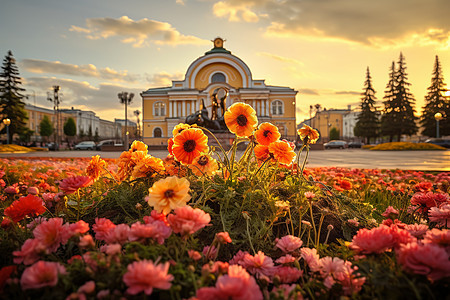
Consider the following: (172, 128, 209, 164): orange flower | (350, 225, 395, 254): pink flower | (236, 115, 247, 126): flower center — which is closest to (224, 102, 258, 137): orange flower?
(236, 115, 247, 126): flower center

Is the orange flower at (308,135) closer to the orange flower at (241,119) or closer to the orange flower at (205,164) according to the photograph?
the orange flower at (241,119)

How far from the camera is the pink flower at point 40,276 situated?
2.58ft

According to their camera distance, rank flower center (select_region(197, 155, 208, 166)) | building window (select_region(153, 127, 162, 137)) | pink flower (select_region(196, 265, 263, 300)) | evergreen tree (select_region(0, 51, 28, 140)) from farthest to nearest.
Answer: building window (select_region(153, 127, 162, 137)) → evergreen tree (select_region(0, 51, 28, 140)) → flower center (select_region(197, 155, 208, 166)) → pink flower (select_region(196, 265, 263, 300))

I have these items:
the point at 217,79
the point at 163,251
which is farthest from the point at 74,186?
the point at 217,79

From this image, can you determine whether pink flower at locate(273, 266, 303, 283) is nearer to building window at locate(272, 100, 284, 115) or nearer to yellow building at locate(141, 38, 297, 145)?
yellow building at locate(141, 38, 297, 145)

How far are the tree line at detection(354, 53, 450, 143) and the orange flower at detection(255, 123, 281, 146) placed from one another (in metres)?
42.7

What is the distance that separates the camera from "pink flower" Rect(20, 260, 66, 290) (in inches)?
30.9

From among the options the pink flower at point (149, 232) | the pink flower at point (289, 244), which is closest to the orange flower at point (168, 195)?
the pink flower at point (149, 232)

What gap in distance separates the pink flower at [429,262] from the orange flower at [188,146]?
92 centimetres

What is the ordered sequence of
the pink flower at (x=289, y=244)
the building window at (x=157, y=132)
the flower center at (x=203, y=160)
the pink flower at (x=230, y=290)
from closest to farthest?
the pink flower at (x=230, y=290), the pink flower at (x=289, y=244), the flower center at (x=203, y=160), the building window at (x=157, y=132)

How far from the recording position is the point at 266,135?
5.79ft

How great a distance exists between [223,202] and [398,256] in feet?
2.55

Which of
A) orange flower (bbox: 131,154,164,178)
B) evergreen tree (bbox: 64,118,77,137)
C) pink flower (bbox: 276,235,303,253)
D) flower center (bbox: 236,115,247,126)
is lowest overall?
pink flower (bbox: 276,235,303,253)

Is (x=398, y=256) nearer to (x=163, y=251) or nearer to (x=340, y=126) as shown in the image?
(x=163, y=251)
